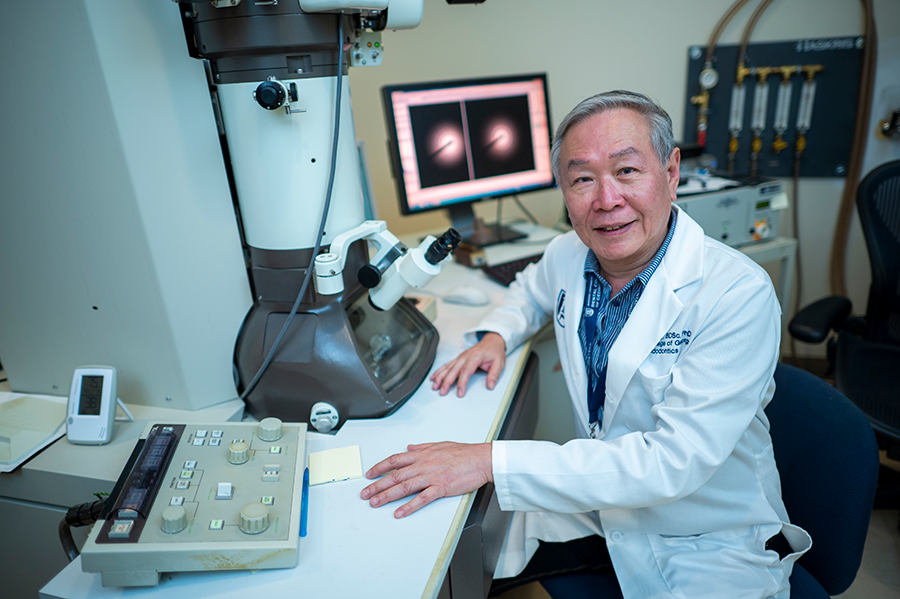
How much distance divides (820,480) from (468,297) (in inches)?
35.7

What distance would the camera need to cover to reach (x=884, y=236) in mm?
1738

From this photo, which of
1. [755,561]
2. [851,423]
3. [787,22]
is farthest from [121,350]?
[787,22]

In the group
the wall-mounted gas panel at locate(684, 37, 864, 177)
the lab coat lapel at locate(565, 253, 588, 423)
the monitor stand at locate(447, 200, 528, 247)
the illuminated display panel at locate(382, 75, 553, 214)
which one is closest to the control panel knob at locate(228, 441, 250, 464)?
the lab coat lapel at locate(565, 253, 588, 423)

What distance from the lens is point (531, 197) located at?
2535 mm

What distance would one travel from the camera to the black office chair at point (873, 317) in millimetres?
1629

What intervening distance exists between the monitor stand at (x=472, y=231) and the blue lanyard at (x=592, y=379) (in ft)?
2.83

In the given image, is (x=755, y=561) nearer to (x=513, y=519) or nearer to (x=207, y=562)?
(x=513, y=519)

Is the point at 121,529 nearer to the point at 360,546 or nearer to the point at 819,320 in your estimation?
the point at 360,546

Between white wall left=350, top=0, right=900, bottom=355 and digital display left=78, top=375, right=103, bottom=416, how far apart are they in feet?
5.17

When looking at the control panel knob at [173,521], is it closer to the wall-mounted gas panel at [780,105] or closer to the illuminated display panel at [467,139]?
the illuminated display panel at [467,139]

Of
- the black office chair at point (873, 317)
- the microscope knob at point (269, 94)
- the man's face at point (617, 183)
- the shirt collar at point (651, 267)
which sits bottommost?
the black office chair at point (873, 317)

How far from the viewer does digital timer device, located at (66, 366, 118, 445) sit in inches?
39.7

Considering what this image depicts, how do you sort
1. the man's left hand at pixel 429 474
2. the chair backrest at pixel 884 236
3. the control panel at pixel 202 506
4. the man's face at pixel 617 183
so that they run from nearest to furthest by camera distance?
the control panel at pixel 202 506
the man's left hand at pixel 429 474
the man's face at pixel 617 183
the chair backrest at pixel 884 236

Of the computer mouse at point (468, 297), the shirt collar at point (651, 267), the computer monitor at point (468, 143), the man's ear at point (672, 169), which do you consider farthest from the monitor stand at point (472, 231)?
the man's ear at point (672, 169)
